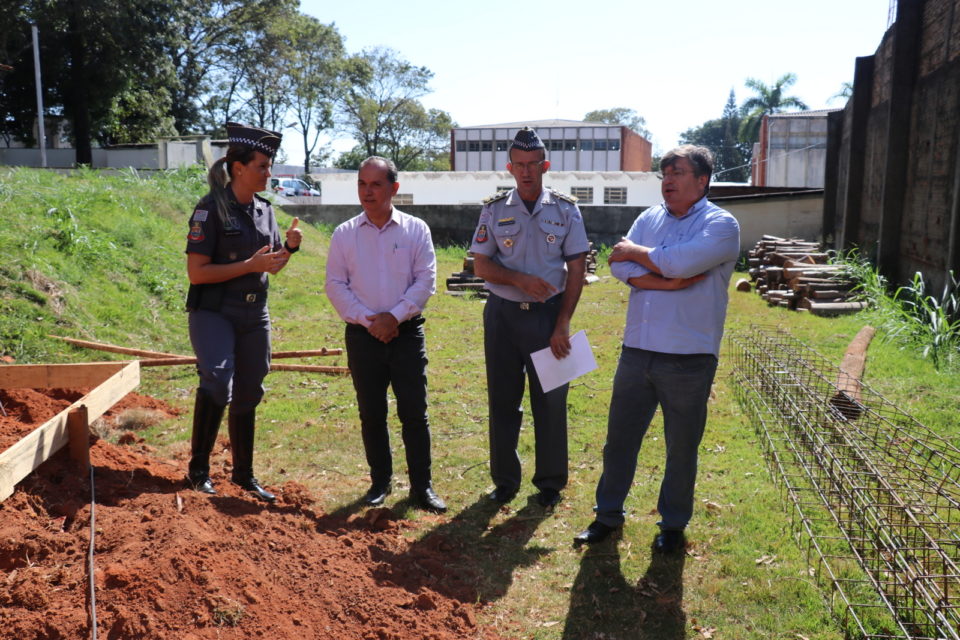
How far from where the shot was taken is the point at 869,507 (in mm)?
3898

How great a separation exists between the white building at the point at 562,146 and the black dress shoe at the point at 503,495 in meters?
50.9

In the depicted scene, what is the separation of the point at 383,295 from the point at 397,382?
509 millimetres

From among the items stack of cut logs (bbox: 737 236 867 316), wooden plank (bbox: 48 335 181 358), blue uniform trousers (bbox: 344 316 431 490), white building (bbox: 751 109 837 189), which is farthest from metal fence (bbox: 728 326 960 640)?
white building (bbox: 751 109 837 189)

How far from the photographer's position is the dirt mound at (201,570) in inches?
103

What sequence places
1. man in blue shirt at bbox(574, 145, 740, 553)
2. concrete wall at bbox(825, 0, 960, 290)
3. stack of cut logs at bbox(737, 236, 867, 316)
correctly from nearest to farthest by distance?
man in blue shirt at bbox(574, 145, 740, 553), concrete wall at bbox(825, 0, 960, 290), stack of cut logs at bbox(737, 236, 867, 316)

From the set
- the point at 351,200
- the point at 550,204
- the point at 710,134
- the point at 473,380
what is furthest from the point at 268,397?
the point at 710,134

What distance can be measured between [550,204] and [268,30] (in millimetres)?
38788

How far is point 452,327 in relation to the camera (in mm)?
10688

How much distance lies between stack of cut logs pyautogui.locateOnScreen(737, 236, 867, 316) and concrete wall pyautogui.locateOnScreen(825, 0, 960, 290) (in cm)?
69

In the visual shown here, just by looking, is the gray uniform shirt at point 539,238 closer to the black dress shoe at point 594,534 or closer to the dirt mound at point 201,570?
the black dress shoe at point 594,534

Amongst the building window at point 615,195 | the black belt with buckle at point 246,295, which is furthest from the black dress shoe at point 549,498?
the building window at point 615,195

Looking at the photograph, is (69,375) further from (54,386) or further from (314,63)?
(314,63)

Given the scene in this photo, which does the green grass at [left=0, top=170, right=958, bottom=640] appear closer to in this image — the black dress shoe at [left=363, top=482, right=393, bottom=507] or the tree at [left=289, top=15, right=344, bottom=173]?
the black dress shoe at [left=363, top=482, right=393, bottom=507]

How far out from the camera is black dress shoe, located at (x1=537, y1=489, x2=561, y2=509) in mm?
4504
